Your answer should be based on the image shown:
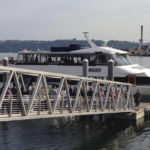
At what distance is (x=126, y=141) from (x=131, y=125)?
398cm

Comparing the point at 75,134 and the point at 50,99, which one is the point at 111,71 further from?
the point at 50,99

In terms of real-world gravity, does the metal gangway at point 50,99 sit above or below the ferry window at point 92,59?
below

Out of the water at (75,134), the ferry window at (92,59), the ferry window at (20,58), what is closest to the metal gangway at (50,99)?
the water at (75,134)

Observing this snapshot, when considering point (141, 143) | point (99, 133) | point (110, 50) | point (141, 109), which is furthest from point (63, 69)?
point (141, 143)

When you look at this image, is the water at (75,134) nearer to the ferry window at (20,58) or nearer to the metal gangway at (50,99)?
the metal gangway at (50,99)

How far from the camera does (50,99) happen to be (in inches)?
771

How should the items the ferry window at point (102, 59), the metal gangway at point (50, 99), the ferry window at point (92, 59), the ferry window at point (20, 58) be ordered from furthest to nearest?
1. the ferry window at point (20, 58)
2. the ferry window at point (92, 59)
3. the ferry window at point (102, 59)
4. the metal gangway at point (50, 99)

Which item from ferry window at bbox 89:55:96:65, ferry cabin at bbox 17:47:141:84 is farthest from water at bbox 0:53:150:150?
ferry window at bbox 89:55:96:65

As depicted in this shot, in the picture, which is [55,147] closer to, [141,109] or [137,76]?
[141,109]

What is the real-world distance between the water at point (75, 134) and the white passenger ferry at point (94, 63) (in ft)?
19.8

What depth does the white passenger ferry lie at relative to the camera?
35188 mm

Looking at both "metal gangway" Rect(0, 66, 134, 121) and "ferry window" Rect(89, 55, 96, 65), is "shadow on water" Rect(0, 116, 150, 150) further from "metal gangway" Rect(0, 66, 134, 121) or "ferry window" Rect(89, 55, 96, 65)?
"ferry window" Rect(89, 55, 96, 65)

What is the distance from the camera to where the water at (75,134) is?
22.4 meters

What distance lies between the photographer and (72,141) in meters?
23.3
